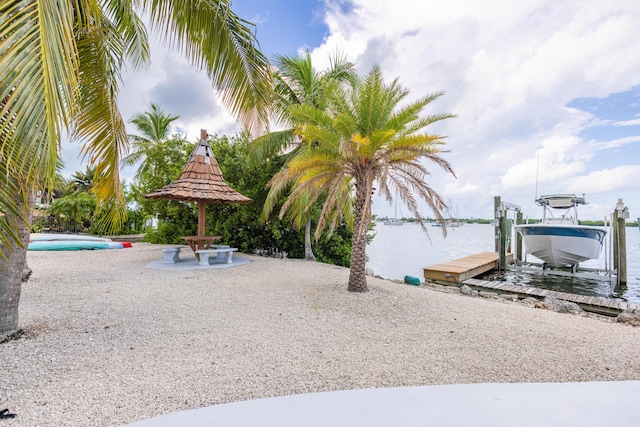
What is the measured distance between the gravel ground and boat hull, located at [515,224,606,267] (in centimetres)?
794

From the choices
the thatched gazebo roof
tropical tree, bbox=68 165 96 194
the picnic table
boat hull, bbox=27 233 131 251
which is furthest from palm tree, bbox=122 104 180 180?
the picnic table

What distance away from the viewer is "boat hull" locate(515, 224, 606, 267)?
11.7m

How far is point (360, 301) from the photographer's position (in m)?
5.99

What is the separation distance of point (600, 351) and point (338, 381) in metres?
3.52

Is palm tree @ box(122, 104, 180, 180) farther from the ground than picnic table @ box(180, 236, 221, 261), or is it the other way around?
palm tree @ box(122, 104, 180, 180)

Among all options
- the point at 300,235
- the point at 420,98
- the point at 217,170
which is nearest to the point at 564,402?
the point at 420,98

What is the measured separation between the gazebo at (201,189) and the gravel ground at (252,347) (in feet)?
10.7

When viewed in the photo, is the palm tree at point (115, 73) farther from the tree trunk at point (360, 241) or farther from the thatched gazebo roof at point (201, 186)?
the thatched gazebo roof at point (201, 186)

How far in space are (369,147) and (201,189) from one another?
5816 mm

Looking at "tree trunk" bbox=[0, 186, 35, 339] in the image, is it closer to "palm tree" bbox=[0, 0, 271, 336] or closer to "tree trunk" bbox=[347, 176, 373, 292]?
"palm tree" bbox=[0, 0, 271, 336]

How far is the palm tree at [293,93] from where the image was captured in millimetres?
11414

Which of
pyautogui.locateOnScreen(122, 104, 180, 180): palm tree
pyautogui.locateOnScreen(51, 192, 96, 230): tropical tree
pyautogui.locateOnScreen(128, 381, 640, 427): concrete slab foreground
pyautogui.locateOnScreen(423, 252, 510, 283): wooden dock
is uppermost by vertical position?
pyautogui.locateOnScreen(122, 104, 180, 180): palm tree

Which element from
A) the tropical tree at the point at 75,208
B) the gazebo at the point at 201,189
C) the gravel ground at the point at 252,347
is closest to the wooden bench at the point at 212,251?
the gazebo at the point at 201,189

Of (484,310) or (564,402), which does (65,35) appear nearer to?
(564,402)
